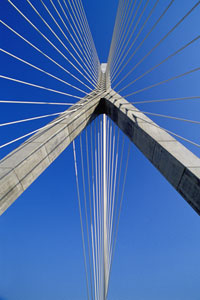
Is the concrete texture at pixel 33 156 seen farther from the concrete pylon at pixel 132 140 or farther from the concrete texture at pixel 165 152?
the concrete texture at pixel 165 152

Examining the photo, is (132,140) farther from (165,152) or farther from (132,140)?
(165,152)

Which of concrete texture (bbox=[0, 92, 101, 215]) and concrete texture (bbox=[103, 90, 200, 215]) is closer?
concrete texture (bbox=[0, 92, 101, 215])

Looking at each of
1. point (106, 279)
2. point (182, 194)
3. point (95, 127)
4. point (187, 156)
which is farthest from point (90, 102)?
point (106, 279)

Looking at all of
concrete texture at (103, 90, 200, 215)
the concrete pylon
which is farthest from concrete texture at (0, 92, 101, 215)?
concrete texture at (103, 90, 200, 215)

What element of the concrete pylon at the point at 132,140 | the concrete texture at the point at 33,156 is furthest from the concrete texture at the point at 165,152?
the concrete texture at the point at 33,156

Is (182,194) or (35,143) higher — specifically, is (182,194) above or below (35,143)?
below

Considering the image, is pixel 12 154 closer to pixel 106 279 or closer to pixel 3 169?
pixel 3 169

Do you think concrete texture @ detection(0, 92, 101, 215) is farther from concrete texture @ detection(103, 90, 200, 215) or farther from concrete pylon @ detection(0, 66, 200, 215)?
concrete texture @ detection(103, 90, 200, 215)

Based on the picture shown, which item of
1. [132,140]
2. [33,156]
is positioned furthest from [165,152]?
[33,156]
